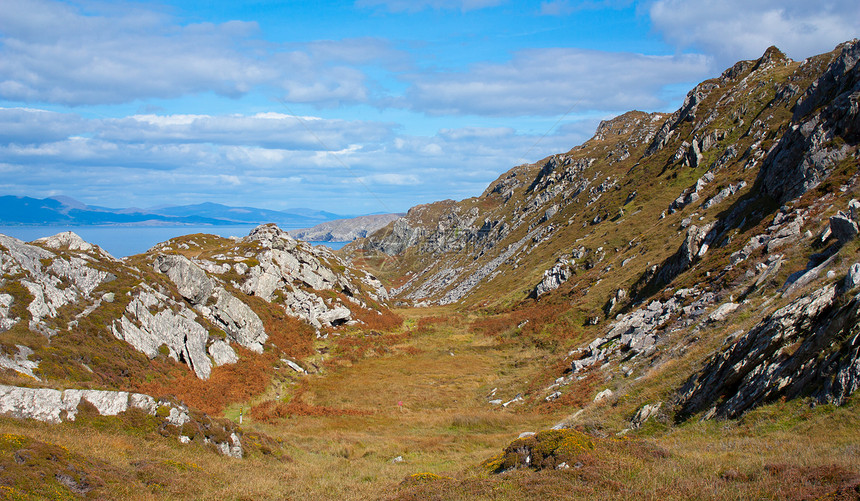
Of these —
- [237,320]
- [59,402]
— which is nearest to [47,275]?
[237,320]

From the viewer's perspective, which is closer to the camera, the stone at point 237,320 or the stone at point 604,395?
the stone at point 604,395

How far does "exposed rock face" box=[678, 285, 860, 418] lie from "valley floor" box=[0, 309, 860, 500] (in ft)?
2.47

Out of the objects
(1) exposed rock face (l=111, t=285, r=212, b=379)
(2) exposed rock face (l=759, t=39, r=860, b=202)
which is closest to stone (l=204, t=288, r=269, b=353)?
(1) exposed rock face (l=111, t=285, r=212, b=379)

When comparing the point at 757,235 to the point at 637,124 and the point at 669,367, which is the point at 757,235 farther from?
the point at 637,124

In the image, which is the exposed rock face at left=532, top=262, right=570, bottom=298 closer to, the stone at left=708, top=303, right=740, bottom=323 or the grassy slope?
the grassy slope

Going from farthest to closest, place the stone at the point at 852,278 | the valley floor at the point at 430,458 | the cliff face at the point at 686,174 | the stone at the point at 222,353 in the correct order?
the cliff face at the point at 686,174 < the stone at the point at 222,353 < the stone at the point at 852,278 < the valley floor at the point at 430,458

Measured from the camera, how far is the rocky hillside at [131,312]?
25.2m

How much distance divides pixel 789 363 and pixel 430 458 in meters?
16.0

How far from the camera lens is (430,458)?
2244cm

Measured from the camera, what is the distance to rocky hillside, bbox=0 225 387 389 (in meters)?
25.2

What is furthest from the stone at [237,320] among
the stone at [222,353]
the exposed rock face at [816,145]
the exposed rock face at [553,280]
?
the exposed rock face at [816,145]

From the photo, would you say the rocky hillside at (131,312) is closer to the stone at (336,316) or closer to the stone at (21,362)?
the stone at (21,362)

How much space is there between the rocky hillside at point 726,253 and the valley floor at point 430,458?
2.05m

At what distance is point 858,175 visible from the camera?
99.8ft
